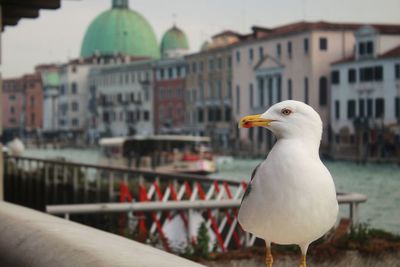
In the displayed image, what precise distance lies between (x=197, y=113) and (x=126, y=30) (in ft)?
50.4

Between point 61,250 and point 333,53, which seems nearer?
point 61,250

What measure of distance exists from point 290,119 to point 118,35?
45821 millimetres

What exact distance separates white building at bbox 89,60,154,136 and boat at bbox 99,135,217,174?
12.5 metres

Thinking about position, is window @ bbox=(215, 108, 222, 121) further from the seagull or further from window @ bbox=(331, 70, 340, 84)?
the seagull

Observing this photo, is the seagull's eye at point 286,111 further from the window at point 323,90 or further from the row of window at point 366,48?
the row of window at point 366,48

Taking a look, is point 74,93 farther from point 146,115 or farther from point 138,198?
point 138,198

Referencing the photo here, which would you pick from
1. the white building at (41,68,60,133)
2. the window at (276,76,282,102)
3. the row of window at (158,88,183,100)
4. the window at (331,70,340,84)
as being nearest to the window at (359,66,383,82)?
the window at (331,70,340,84)

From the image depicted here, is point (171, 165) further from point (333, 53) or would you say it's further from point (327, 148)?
point (333, 53)

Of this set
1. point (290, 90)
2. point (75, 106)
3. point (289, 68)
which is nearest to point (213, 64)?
point (289, 68)

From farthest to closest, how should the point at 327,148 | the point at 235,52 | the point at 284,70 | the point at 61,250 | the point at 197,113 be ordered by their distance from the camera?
the point at 197,113 < the point at 235,52 < the point at 284,70 < the point at 327,148 < the point at 61,250

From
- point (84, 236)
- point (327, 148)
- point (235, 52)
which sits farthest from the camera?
point (235, 52)

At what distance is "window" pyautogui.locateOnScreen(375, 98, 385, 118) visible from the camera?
2174cm

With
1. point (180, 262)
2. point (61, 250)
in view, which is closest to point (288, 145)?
point (180, 262)

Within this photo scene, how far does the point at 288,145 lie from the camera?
64.0 inches
